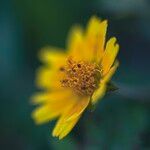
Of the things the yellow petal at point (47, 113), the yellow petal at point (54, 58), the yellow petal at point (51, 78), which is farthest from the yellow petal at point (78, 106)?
the yellow petal at point (54, 58)

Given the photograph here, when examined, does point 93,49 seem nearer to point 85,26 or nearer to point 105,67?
point 105,67

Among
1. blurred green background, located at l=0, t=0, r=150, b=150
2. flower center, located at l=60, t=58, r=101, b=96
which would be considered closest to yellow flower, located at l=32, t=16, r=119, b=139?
flower center, located at l=60, t=58, r=101, b=96

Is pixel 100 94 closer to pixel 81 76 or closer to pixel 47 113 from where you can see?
pixel 81 76

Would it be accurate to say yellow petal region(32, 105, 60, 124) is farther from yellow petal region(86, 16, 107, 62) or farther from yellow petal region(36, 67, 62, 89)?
yellow petal region(86, 16, 107, 62)

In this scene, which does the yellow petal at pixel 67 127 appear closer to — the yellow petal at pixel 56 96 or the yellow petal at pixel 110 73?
the yellow petal at pixel 110 73

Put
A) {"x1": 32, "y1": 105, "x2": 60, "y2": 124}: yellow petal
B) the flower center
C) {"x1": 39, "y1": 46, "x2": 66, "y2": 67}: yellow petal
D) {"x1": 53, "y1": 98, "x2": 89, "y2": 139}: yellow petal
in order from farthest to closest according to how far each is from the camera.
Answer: {"x1": 39, "y1": 46, "x2": 66, "y2": 67}: yellow petal → {"x1": 32, "y1": 105, "x2": 60, "y2": 124}: yellow petal → the flower center → {"x1": 53, "y1": 98, "x2": 89, "y2": 139}: yellow petal

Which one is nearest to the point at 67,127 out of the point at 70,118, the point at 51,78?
the point at 70,118

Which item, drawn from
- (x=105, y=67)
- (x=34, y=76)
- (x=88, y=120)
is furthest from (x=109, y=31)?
(x=105, y=67)
